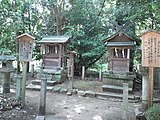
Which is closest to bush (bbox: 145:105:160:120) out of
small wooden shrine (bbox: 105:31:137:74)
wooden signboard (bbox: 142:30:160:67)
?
wooden signboard (bbox: 142:30:160:67)

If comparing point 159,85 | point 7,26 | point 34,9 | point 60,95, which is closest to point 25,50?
point 7,26

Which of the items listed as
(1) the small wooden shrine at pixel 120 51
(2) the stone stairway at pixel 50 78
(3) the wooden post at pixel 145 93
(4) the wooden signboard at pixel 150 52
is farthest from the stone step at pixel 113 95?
(4) the wooden signboard at pixel 150 52

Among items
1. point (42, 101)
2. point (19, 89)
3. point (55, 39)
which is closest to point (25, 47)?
point (19, 89)

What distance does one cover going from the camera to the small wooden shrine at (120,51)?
1236 centimetres

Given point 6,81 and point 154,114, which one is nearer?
point 154,114

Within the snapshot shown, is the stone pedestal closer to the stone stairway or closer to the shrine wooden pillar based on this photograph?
Result: the shrine wooden pillar

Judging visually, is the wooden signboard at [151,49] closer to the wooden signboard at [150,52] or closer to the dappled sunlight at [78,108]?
the wooden signboard at [150,52]

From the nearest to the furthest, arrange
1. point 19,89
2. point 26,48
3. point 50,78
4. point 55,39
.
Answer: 1. point 19,89
2. point 26,48
3. point 50,78
4. point 55,39

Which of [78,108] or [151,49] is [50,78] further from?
[151,49]

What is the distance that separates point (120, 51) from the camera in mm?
12789

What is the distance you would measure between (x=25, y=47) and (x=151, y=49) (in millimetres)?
4793

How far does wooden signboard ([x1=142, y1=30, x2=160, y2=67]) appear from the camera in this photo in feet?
22.5

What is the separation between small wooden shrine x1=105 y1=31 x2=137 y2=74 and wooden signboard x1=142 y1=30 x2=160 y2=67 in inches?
198

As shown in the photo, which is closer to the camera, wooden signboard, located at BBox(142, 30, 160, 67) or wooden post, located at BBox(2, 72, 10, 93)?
wooden signboard, located at BBox(142, 30, 160, 67)
